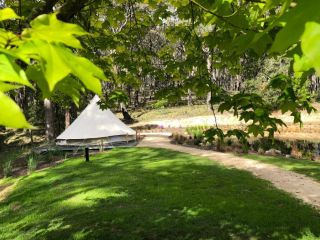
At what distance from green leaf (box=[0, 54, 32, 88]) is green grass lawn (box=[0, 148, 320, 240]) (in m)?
7.54

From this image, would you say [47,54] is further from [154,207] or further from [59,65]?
[154,207]

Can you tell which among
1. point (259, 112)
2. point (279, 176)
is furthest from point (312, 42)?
point (279, 176)

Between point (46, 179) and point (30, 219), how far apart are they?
208 inches

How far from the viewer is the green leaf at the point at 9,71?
108 centimetres

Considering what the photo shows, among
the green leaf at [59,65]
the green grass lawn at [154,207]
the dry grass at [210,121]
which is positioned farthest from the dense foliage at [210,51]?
the dry grass at [210,121]

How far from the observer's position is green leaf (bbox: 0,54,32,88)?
1080 mm

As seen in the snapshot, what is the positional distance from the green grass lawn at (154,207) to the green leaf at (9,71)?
7.54m

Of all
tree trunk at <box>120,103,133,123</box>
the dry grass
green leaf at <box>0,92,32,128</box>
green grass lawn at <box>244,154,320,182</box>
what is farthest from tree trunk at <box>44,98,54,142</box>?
green leaf at <box>0,92,32,128</box>

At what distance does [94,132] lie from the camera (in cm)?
2495

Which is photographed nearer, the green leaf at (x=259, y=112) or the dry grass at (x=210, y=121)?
the green leaf at (x=259, y=112)

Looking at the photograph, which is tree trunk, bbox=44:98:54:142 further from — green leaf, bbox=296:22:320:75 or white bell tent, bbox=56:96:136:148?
green leaf, bbox=296:22:320:75

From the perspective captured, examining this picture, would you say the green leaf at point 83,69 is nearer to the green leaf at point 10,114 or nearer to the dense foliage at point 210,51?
the dense foliage at point 210,51

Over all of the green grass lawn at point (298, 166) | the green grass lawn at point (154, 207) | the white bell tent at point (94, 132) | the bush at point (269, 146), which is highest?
the white bell tent at point (94, 132)

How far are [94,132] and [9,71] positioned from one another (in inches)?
950
